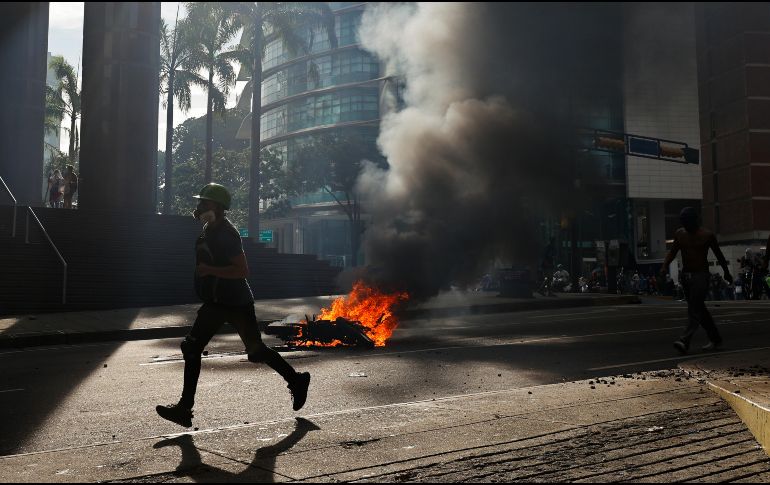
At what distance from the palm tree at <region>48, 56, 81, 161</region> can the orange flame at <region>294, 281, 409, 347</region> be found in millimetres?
40169

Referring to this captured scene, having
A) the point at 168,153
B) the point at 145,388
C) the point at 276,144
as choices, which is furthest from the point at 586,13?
the point at 276,144

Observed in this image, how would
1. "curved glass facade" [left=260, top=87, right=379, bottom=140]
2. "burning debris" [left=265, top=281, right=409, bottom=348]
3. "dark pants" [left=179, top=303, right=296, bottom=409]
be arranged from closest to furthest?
"dark pants" [left=179, top=303, right=296, bottom=409] → "burning debris" [left=265, top=281, right=409, bottom=348] → "curved glass facade" [left=260, top=87, right=379, bottom=140]

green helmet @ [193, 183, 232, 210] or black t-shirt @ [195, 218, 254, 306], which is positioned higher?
green helmet @ [193, 183, 232, 210]

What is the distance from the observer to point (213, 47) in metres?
40.8

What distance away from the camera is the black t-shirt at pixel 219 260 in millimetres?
5328

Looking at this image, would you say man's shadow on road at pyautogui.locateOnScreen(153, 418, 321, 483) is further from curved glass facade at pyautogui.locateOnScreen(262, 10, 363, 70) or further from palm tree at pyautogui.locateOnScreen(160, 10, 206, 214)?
palm tree at pyautogui.locateOnScreen(160, 10, 206, 214)

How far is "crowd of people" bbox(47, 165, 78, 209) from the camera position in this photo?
23.9m

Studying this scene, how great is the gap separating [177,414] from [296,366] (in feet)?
11.3

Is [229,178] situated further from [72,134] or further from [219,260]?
[219,260]

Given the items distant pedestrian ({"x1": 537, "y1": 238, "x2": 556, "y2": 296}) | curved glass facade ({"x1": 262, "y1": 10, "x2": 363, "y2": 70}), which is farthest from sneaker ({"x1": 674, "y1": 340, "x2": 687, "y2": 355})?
curved glass facade ({"x1": 262, "y1": 10, "x2": 363, "y2": 70})

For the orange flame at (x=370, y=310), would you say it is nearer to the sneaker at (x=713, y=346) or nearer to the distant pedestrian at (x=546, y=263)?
the sneaker at (x=713, y=346)

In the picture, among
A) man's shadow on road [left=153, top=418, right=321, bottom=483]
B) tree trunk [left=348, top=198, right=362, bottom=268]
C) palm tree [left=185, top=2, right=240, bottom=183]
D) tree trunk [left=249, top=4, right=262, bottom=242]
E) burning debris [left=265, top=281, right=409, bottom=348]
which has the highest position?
palm tree [left=185, top=2, right=240, bottom=183]

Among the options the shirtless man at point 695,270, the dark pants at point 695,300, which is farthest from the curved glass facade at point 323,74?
the dark pants at point 695,300

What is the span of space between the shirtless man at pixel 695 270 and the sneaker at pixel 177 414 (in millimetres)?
6051
